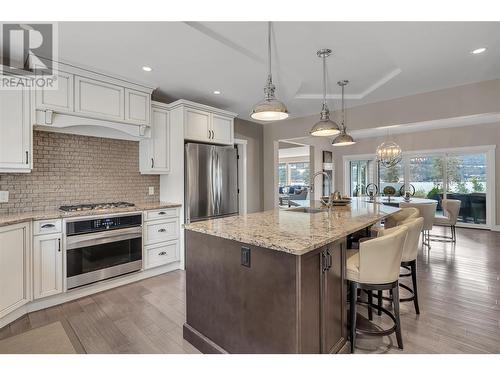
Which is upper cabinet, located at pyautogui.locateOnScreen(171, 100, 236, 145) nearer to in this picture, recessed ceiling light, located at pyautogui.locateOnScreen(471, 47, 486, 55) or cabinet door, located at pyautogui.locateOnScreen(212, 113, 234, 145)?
cabinet door, located at pyautogui.locateOnScreen(212, 113, 234, 145)

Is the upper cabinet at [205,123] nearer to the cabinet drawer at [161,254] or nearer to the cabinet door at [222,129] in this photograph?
the cabinet door at [222,129]

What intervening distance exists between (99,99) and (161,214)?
156 cm

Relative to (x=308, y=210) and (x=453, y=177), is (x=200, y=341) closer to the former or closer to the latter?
(x=308, y=210)

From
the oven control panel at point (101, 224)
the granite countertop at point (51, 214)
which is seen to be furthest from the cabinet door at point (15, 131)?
the oven control panel at point (101, 224)

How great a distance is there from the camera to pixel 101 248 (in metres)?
2.88

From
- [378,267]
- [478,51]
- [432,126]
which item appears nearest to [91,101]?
[378,267]

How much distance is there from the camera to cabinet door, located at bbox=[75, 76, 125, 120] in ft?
9.23

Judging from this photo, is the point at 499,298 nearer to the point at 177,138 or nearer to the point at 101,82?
the point at 177,138

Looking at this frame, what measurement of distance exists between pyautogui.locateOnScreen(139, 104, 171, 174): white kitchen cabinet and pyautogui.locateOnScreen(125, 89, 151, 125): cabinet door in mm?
186

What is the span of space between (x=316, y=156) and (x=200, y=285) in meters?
6.88

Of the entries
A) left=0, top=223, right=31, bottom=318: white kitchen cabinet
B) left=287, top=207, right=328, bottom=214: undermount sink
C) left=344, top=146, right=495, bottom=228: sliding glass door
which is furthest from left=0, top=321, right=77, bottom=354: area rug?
left=344, top=146, right=495, bottom=228: sliding glass door

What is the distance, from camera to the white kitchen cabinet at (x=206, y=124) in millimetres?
3680

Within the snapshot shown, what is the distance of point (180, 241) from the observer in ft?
12.1
